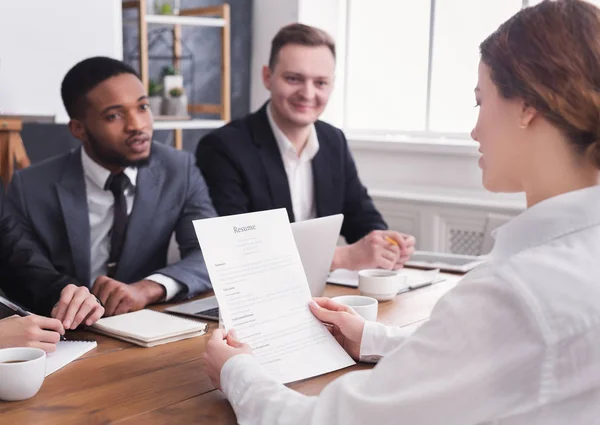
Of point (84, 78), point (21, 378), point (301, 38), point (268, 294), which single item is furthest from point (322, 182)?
point (21, 378)

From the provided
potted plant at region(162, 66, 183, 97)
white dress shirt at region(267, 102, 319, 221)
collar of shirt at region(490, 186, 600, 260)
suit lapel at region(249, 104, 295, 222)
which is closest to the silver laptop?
collar of shirt at region(490, 186, 600, 260)

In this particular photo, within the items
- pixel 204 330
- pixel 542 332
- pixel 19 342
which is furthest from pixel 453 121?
pixel 542 332

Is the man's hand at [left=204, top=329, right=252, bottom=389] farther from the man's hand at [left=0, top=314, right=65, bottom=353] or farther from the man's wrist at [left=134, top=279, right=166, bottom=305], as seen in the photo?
the man's wrist at [left=134, top=279, right=166, bottom=305]

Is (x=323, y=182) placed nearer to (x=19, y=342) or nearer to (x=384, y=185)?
(x=384, y=185)

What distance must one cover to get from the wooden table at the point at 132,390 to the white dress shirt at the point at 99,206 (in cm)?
75

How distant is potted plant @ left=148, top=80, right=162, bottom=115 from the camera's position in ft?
12.6

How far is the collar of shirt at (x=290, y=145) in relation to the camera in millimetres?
2863

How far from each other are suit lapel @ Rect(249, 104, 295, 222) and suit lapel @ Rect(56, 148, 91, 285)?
764mm

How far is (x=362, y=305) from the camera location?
1.64 metres

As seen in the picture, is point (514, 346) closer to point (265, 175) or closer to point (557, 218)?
point (557, 218)

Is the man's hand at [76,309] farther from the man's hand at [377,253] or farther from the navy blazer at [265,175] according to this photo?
the navy blazer at [265,175]

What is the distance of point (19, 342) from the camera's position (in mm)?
1426

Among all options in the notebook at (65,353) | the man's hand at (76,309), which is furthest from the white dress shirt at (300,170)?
the notebook at (65,353)

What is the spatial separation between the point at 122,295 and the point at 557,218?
111cm
